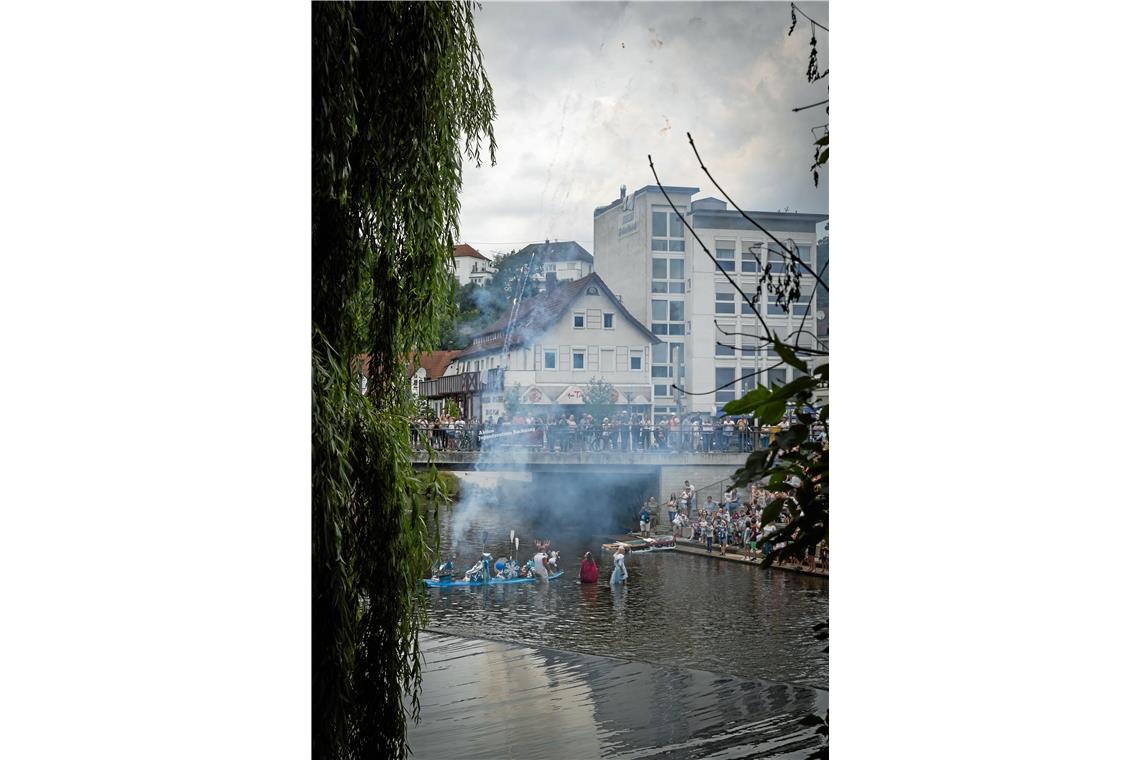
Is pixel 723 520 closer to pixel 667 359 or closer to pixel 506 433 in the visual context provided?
pixel 667 359

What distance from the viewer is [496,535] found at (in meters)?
3.28

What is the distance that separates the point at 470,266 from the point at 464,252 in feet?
0.18

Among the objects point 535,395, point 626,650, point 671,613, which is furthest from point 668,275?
point 626,650

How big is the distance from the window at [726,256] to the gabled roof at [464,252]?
2.42 ft

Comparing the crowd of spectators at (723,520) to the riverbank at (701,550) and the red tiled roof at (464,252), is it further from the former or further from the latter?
the red tiled roof at (464,252)

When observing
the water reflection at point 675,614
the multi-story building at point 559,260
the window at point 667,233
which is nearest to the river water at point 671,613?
the water reflection at point 675,614

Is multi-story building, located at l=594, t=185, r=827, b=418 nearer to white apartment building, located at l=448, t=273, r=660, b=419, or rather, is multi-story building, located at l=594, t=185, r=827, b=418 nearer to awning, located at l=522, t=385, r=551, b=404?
white apartment building, located at l=448, t=273, r=660, b=419

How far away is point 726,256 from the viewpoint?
3117 millimetres

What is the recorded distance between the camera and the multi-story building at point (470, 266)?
Answer: 2.93 m
